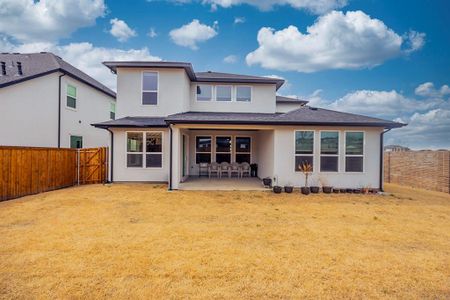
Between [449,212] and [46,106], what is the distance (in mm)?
18886

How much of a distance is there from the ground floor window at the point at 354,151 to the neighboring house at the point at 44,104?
12587 millimetres

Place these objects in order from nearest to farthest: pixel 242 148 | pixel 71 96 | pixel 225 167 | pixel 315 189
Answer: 1. pixel 315 189
2. pixel 225 167
3. pixel 71 96
4. pixel 242 148

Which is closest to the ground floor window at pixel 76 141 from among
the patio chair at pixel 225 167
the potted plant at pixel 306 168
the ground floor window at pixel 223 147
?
the ground floor window at pixel 223 147

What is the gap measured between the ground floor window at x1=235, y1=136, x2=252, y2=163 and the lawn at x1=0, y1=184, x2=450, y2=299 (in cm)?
747

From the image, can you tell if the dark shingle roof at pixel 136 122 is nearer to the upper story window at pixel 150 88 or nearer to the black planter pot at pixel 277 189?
the upper story window at pixel 150 88

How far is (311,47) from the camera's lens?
18562 mm

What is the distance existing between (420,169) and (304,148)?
7768 mm

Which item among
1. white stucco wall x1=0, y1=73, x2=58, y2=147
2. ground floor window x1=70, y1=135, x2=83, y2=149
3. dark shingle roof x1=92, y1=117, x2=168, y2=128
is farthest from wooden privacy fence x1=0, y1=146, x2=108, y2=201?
ground floor window x1=70, y1=135, x2=83, y2=149

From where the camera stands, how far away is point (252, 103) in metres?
14.9

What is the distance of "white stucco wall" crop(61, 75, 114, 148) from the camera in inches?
592

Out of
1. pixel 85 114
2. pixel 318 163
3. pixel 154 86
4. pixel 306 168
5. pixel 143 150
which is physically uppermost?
pixel 154 86

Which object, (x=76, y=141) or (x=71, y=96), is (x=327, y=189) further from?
(x=71, y=96)

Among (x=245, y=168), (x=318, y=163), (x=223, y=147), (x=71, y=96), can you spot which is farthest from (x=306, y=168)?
(x=71, y=96)

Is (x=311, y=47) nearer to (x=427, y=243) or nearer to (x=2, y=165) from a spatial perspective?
(x=427, y=243)
